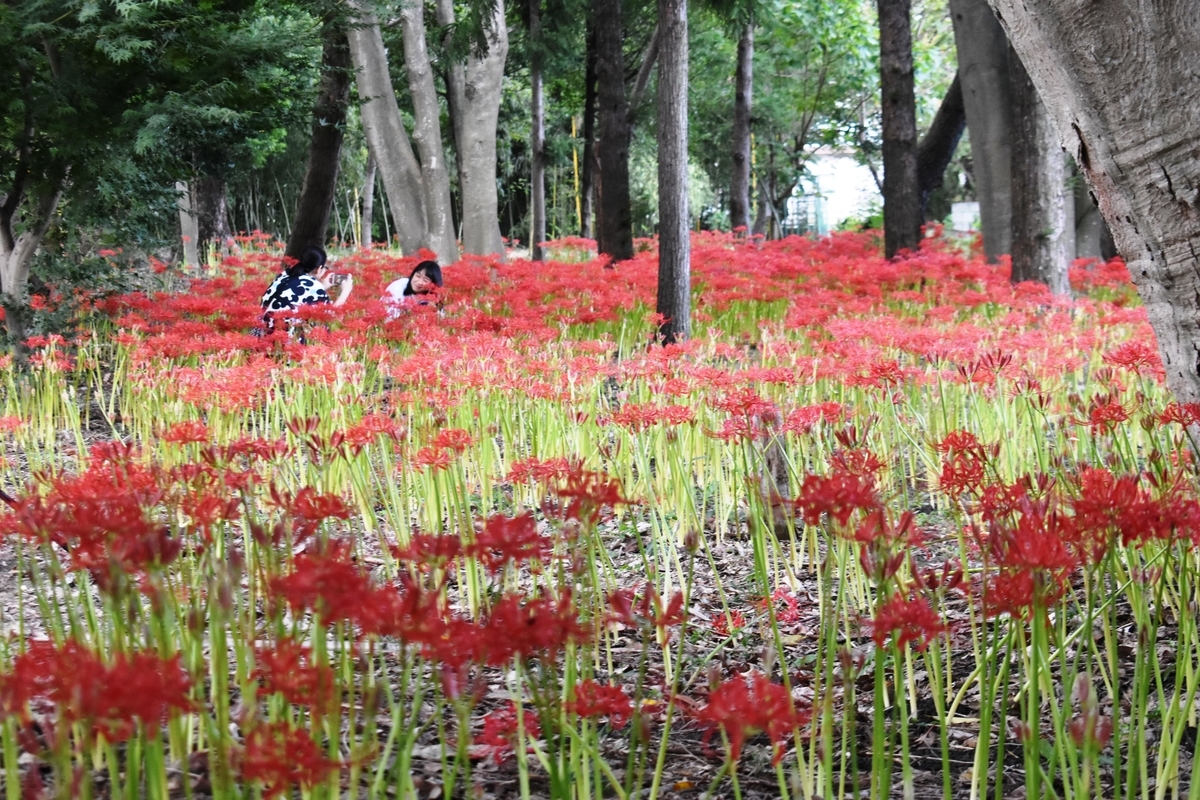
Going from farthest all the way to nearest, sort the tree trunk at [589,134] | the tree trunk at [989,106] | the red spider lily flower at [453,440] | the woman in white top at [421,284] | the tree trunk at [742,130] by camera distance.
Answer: the tree trunk at [742,130], the tree trunk at [589,134], the tree trunk at [989,106], the woman in white top at [421,284], the red spider lily flower at [453,440]

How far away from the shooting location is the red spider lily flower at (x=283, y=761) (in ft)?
3.95

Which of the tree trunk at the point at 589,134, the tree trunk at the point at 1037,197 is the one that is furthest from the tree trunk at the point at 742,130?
the tree trunk at the point at 1037,197

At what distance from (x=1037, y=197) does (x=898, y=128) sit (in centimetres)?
332

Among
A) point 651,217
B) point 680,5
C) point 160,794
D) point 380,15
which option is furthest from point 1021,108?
point 651,217

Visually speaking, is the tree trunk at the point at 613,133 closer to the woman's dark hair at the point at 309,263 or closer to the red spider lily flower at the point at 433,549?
the woman's dark hair at the point at 309,263

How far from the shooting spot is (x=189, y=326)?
632 centimetres

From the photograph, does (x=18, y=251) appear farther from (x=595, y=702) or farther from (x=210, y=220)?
(x=210, y=220)

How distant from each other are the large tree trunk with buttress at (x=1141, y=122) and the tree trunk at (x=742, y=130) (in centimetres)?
1375

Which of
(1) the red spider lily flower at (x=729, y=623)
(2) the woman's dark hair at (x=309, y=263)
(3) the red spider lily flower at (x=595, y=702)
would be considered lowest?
(1) the red spider lily flower at (x=729, y=623)

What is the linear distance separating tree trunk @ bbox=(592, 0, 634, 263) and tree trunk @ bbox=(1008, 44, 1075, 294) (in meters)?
4.75

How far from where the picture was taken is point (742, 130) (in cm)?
1672

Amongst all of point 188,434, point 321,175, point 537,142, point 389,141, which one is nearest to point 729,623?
point 188,434

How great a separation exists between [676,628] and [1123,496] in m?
1.62

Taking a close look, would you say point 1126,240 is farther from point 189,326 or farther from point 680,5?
point 189,326
